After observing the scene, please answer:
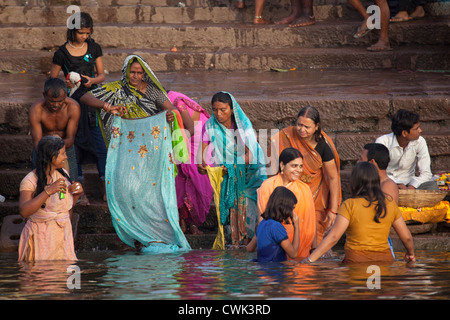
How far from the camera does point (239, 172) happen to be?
7.23 metres

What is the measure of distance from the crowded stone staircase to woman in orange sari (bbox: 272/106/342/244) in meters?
0.83

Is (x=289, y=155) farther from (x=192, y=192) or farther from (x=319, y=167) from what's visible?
(x=192, y=192)

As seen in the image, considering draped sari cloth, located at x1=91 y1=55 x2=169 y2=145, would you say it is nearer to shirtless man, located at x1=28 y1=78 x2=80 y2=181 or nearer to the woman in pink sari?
shirtless man, located at x1=28 y1=78 x2=80 y2=181

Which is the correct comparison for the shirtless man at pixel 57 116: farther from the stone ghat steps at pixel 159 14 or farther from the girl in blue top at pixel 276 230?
the stone ghat steps at pixel 159 14

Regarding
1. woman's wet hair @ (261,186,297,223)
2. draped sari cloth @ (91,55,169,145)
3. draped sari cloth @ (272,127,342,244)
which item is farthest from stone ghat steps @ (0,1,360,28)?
woman's wet hair @ (261,186,297,223)

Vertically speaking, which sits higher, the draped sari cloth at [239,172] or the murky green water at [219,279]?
the draped sari cloth at [239,172]

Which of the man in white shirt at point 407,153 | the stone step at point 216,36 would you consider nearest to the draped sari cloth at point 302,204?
the man in white shirt at point 407,153

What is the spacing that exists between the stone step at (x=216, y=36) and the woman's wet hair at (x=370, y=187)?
17.3 ft

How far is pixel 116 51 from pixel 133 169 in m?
3.76

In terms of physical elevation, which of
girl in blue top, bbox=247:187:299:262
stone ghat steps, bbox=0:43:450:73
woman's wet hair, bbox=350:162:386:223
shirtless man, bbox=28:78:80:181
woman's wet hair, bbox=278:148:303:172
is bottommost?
girl in blue top, bbox=247:187:299:262

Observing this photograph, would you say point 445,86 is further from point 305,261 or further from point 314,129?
point 305,261

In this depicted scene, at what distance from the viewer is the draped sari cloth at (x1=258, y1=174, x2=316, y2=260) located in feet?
21.7

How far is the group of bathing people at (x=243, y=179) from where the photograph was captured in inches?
232

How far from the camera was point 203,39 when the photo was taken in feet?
36.3
